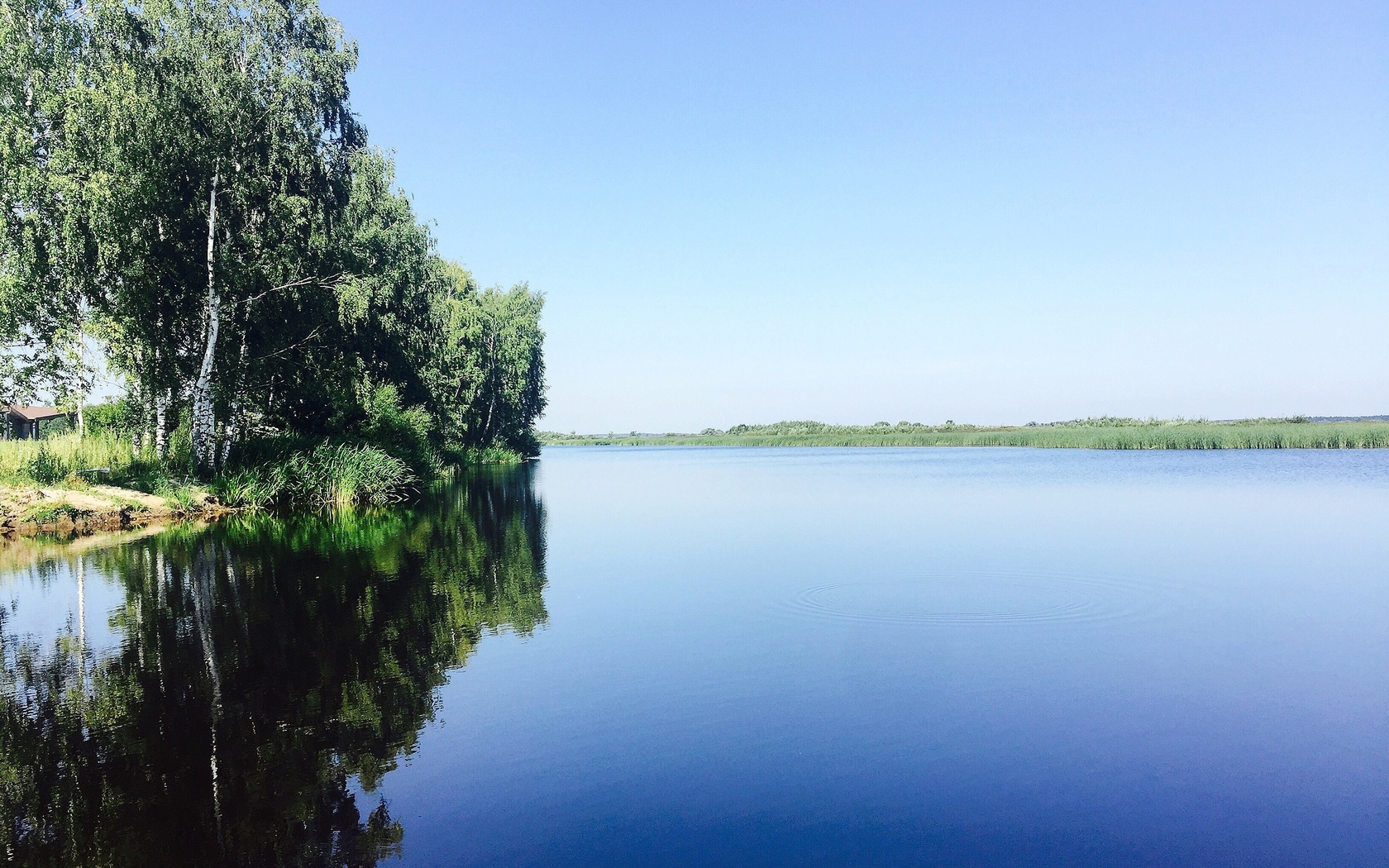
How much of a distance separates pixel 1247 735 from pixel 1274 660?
2.69 m

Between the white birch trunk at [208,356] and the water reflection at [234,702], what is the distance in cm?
940

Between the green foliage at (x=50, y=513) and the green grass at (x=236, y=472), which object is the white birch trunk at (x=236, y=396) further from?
the green foliage at (x=50, y=513)

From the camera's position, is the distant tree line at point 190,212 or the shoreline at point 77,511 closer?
the shoreline at point 77,511

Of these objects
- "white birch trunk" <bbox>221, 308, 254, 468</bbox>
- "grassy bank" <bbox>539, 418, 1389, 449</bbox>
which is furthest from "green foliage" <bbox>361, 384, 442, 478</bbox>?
"grassy bank" <bbox>539, 418, 1389, 449</bbox>

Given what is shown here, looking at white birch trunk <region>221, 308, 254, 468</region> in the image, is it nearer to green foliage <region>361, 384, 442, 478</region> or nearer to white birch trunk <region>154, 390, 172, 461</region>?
white birch trunk <region>154, 390, 172, 461</region>

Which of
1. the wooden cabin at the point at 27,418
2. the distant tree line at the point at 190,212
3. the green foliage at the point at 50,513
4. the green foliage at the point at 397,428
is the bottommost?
Result: the green foliage at the point at 50,513

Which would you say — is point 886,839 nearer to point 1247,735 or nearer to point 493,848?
point 493,848

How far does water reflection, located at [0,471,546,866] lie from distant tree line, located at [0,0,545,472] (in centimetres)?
1074

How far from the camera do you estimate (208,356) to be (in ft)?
74.8

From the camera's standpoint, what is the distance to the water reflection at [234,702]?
451cm

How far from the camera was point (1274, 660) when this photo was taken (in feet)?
26.7

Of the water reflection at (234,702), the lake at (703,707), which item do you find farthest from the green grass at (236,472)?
the water reflection at (234,702)

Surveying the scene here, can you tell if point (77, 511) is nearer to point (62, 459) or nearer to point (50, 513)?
point (50, 513)

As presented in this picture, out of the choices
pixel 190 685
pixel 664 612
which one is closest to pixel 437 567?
pixel 664 612
